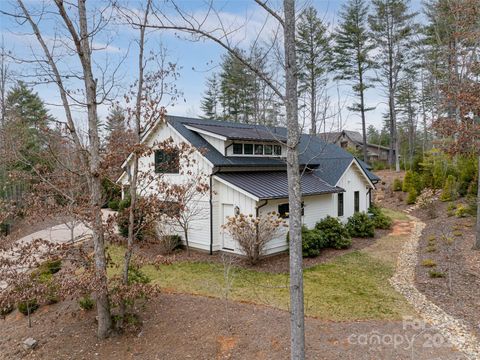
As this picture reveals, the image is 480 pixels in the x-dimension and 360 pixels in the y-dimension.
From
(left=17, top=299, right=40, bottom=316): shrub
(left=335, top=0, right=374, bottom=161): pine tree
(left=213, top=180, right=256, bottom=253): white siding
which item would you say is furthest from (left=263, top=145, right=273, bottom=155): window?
(left=335, top=0, right=374, bottom=161): pine tree

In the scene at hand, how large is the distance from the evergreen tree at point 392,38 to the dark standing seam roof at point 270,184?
17.7 metres

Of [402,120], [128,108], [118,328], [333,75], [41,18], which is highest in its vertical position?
[333,75]

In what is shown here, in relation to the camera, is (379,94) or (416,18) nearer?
(416,18)

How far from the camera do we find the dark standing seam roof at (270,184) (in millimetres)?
11266

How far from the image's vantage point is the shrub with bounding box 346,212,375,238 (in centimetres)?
1478

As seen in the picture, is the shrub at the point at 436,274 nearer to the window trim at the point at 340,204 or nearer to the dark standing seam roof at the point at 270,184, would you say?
the dark standing seam roof at the point at 270,184

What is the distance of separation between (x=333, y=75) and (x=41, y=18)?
2823cm

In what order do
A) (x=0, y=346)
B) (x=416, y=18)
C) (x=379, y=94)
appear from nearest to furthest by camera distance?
1. (x=0, y=346)
2. (x=416, y=18)
3. (x=379, y=94)

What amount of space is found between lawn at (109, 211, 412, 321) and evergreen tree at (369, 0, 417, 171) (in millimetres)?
21874

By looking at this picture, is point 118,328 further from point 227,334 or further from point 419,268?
point 419,268

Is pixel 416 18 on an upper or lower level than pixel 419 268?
upper

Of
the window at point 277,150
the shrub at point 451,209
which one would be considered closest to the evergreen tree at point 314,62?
the window at point 277,150

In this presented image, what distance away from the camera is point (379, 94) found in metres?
29.2

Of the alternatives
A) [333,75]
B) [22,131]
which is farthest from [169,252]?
[333,75]
